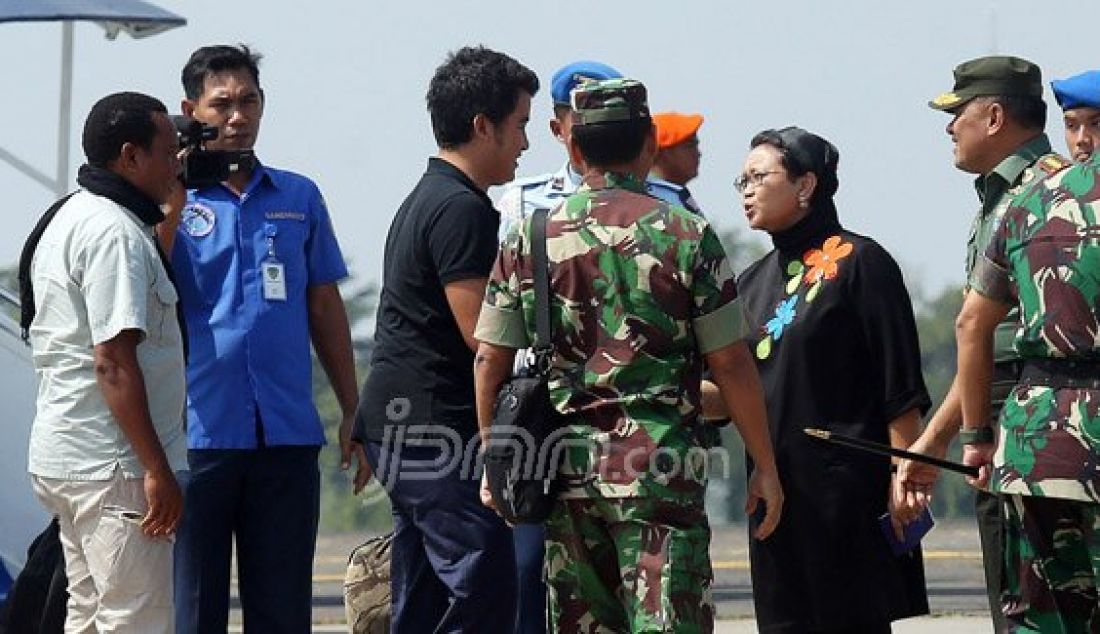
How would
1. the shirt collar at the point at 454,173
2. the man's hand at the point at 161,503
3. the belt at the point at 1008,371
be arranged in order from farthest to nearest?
the belt at the point at 1008,371
the shirt collar at the point at 454,173
the man's hand at the point at 161,503

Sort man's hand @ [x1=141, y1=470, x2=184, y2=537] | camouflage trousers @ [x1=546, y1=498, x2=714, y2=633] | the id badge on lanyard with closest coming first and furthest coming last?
camouflage trousers @ [x1=546, y1=498, x2=714, y2=633], man's hand @ [x1=141, y1=470, x2=184, y2=537], the id badge on lanyard

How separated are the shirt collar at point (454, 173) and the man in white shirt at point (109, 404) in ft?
2.65

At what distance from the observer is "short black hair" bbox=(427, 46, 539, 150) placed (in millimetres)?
7297

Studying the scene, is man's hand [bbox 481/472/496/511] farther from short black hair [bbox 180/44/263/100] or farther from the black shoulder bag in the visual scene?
short black hair [bbox 180/44/263/100]

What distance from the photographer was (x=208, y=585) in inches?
308

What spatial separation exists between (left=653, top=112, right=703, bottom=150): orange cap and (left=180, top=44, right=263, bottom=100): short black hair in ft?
4.63

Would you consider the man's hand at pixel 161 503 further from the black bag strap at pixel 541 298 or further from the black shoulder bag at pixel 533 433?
the black bag strap at pixel 541 298

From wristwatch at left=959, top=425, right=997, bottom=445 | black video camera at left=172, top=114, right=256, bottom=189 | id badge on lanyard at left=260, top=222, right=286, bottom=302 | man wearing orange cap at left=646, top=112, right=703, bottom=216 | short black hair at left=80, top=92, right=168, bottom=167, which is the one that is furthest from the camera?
man wearing orange cap at left=646, top=112, right=703, bottom=216

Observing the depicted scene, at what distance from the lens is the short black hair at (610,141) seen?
20.9ft

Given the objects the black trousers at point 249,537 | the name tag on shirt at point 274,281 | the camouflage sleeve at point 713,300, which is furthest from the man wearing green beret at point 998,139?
the name tag on shirt at point 274,281

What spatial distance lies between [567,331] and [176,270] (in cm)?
193

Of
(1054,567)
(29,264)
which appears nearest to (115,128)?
(29,264)

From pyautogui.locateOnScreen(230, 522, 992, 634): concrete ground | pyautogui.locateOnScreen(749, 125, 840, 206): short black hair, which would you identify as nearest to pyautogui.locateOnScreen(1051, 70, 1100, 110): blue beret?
pyautogui.locateOnScreen(749, 125, 840, 206): short black hair

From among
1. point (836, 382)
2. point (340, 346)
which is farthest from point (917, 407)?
point (340, 346)
